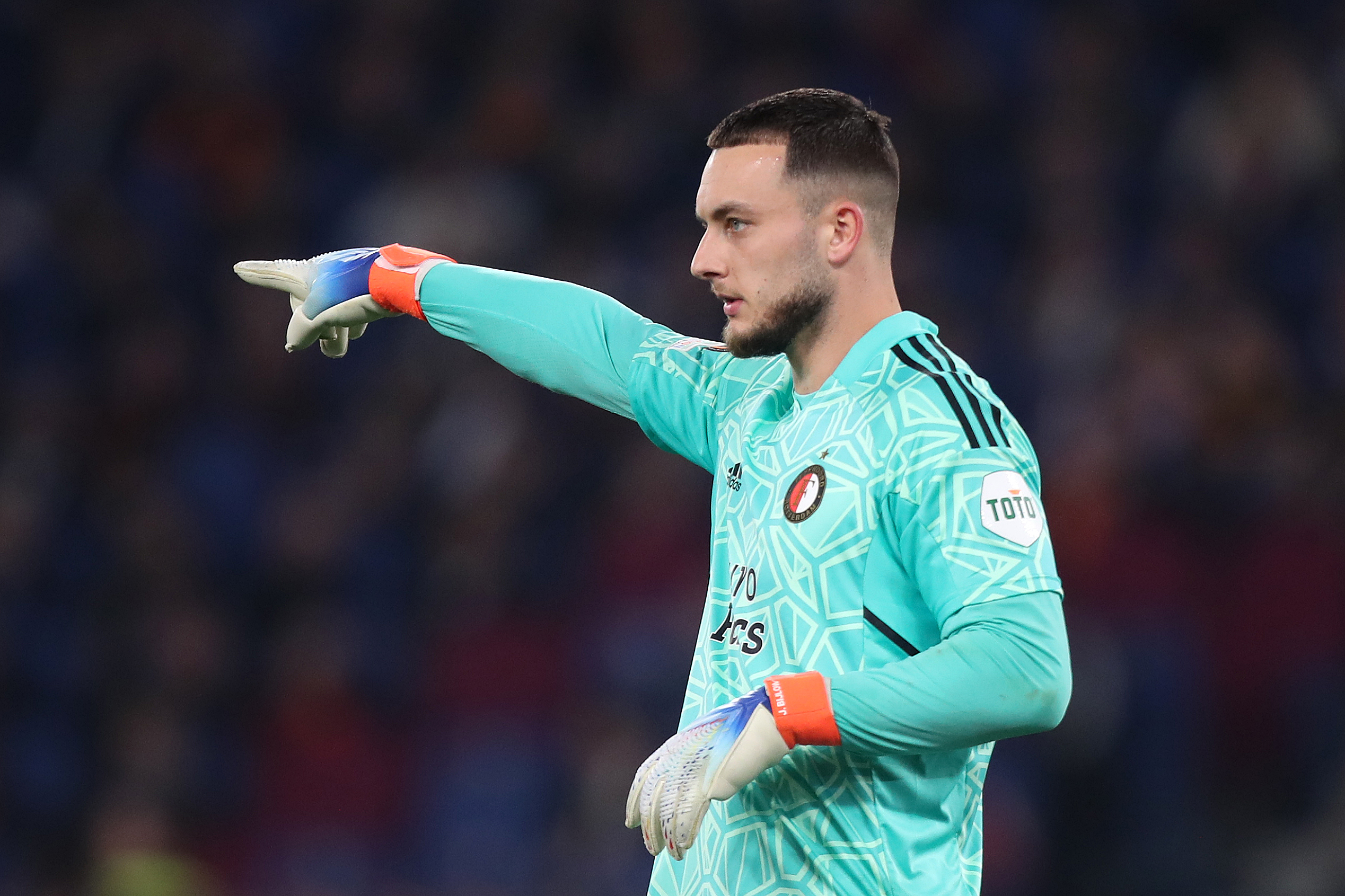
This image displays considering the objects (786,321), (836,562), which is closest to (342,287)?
(786,321)

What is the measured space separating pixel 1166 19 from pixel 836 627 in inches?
290

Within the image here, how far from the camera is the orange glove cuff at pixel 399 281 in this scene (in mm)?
3365

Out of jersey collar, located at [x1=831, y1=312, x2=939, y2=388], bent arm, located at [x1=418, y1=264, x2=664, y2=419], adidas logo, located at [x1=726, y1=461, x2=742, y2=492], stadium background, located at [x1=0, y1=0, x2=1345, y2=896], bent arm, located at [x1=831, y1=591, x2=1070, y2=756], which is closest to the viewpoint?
bent arm, located at [x1=831, y1=591, x2=1070, y2=756]

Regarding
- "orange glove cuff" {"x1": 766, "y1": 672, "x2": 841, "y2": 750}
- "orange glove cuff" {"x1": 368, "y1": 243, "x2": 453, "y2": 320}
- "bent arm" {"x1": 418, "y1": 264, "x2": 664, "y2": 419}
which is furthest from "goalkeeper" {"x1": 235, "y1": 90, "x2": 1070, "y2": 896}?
"orange glove cuff" {"x1": 368, "y1": 243, "x2": 453, "y2": 320}

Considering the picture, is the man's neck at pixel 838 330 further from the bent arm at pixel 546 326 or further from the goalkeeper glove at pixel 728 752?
the goalkeeper glove at pixel 728 752

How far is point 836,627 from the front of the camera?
8.63 feet

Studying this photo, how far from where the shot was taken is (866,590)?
8.59ft

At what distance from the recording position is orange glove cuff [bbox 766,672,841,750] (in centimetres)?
243

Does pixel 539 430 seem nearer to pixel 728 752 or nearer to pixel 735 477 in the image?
pixel 735 477

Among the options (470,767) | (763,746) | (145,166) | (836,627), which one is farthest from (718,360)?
(145,166)

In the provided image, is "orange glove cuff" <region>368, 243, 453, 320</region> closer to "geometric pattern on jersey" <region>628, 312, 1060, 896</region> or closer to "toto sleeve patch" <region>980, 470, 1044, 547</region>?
"geometric pattern on jersey" <region>628, 312, 1060, 896</region>

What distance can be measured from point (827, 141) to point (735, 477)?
61 cm

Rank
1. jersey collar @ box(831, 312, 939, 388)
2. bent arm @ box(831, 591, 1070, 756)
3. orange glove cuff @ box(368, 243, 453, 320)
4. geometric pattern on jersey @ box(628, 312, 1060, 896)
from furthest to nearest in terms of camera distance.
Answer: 1. orange glove cuff @ box(368, 243, 453, 320)
2. jersey collar @ box(831, 312, 939, 388)
3. geometric pattern on jersey @ box(628, 312, 1060, 896)
4. bent arm @ box(831, 591, 1070, 756)

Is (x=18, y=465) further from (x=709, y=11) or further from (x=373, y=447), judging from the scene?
(x=709, y=11)
